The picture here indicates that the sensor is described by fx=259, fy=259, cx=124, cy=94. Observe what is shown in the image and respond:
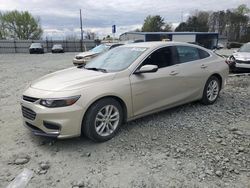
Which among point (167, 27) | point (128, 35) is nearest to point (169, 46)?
point (128, 35)

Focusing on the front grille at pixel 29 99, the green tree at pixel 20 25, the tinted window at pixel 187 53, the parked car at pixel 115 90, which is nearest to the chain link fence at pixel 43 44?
the green tree at pixel 20 25

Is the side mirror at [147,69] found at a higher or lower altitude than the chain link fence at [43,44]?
lower

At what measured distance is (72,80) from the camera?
13.1 feet

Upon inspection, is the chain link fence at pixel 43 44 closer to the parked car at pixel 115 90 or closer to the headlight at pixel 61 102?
the parked car at pixel 115 90

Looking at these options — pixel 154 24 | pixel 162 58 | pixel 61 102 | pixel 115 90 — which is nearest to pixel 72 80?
pixel 61 102

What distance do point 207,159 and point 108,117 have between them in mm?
1558

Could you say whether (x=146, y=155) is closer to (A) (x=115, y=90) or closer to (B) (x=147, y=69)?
(A) (x=115, y=90)

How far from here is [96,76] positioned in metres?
4.06

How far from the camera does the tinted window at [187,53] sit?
16.8ft

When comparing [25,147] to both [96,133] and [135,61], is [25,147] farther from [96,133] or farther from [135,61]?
[135,61]

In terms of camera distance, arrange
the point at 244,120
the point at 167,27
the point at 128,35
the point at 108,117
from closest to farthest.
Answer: the point at 108,117 → the point at 244,120 → the point at 128,35 → the point at 167,27

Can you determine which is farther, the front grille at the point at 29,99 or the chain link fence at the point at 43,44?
the chain link fence at the point at 43,44

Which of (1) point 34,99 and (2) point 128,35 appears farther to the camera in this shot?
(2) point 128,35

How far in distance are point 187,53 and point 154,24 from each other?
78907 mm
